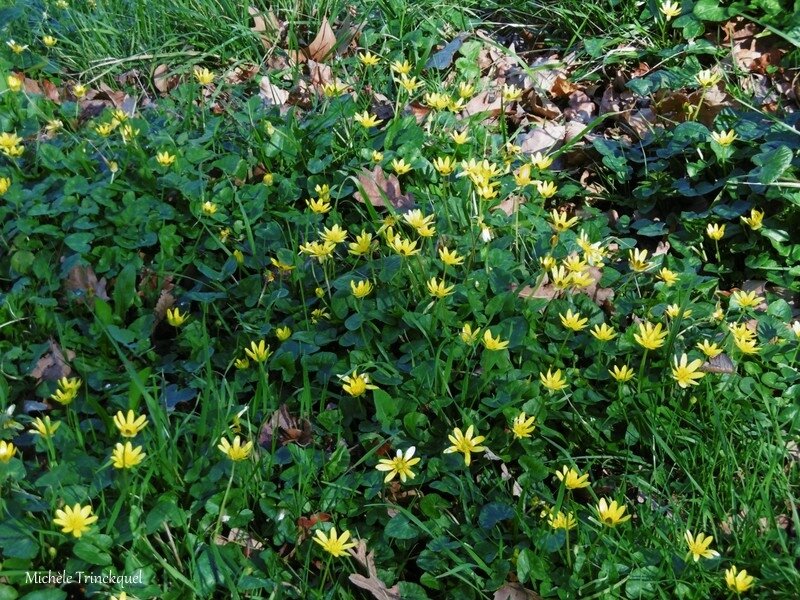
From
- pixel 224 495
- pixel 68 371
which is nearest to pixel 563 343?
pixel 224 495

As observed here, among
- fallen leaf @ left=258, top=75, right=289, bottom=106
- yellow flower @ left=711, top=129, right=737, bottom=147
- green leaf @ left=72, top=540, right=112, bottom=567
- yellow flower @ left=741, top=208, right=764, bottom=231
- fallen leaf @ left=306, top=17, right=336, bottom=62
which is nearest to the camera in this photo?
green leaf @ left=72, top=540, right=112, bottom=567

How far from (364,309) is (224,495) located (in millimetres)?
656

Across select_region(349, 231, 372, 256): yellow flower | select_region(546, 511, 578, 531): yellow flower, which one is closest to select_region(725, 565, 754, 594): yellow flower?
select_region(546, 511, 578, 531): yellow flower

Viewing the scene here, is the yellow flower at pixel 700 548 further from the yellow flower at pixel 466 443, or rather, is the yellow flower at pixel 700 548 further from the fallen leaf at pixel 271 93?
the fallen leaf at pixel 271 93

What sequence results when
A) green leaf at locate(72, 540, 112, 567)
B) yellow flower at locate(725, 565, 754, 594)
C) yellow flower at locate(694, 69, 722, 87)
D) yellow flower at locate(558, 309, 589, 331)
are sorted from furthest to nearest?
yellow flower at locate(694, 69, 722, 87)
yellow flower at locate(558, 309, 589, 331)
green leaf at locate(72, 540, 112, 567)
yellow flower at locate(725, 565, 754, 594)

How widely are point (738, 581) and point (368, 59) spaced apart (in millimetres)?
2325

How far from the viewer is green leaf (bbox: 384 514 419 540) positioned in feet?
6.34

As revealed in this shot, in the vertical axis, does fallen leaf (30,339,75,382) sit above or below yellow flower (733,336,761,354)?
above

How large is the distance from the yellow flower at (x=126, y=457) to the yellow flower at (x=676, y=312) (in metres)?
1.40

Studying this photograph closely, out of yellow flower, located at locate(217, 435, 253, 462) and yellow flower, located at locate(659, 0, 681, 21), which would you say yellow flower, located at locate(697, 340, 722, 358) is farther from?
yellow flower, located at locate(659, 0, 681, 21)

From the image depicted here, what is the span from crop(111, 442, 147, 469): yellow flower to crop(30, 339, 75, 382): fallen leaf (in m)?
0.62

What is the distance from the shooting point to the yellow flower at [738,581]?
172cm

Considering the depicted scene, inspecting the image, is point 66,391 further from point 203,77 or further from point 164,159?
point 203,77

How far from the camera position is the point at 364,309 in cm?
237
